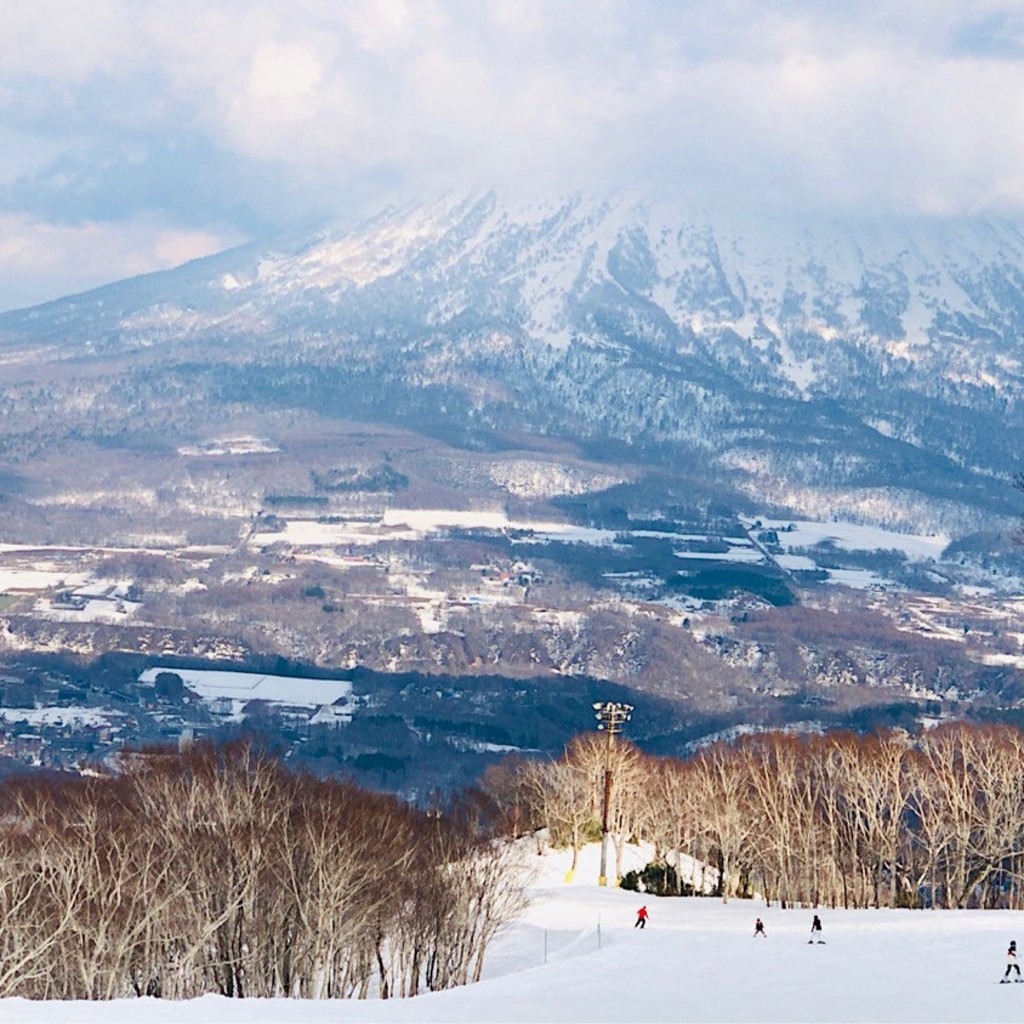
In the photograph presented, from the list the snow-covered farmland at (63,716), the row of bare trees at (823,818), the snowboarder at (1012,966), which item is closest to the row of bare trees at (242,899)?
the snowboarder at (1012,966)

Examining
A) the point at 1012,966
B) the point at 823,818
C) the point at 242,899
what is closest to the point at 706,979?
the point at 1012,966

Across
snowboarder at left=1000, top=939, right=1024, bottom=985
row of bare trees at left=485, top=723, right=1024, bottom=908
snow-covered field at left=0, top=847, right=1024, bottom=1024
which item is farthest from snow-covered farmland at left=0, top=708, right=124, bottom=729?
snowboarder at left=1000, top=939, right=1024, bottom=985

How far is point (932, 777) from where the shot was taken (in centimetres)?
9519

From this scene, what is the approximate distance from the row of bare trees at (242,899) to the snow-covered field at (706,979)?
3.83 meters

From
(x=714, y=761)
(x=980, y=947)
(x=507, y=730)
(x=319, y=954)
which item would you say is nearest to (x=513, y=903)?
(x=319, y=954)

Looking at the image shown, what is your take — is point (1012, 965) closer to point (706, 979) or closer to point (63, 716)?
point (706, 979)

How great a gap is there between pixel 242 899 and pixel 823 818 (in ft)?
132

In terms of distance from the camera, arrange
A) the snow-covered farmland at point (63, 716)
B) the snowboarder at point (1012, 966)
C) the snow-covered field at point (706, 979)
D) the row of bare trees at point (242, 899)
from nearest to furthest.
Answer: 1. the snow-covered field at point (706, 979)
2. the snowboarder at point (1012, 966)
3. the row of bare trees at point (242, 899)
4. the snow-covered farmland at point (63, 716)

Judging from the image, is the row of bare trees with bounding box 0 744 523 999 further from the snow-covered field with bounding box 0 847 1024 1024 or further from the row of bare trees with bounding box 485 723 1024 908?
the row of bare trees with bounding box 485 723 1024 908

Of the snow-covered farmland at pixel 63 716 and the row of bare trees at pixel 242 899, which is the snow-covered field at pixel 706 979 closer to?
the row of bare trees at pixel 242 899

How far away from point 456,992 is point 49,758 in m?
115

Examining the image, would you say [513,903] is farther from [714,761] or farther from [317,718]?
[317,718]

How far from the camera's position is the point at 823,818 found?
305ft

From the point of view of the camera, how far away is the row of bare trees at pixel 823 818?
8494 centimetres
